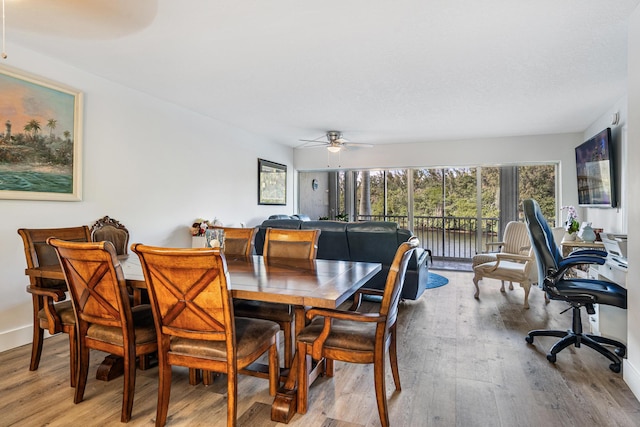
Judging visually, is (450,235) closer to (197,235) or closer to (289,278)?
(197,235)

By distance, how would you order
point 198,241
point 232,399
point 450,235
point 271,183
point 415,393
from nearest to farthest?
point 232,399 → point 415,393 → point 198,241 → point 271,183 → point 450,235

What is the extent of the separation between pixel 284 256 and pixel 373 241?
54.2 inches

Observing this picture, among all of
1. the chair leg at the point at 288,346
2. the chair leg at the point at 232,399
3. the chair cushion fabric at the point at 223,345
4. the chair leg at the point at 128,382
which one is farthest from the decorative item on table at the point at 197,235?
the chair leg at the point at 232,399

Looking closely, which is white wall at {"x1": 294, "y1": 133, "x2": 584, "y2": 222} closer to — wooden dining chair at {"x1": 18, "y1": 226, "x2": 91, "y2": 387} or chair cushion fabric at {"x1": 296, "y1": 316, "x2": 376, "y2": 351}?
wooden dining chair at {"x1": 18, "y1": 226, "x2": 91, "y2": 387}

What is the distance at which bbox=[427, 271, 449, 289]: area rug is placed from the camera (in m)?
4.99

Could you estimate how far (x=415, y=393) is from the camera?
6.93 feet

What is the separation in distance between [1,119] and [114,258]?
1986mm

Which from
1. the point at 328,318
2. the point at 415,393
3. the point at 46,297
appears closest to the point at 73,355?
the point at 46,297

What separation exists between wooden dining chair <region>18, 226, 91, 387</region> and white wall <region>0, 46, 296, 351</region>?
1.76 feet

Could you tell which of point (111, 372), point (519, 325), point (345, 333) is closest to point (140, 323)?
point (111, 372)

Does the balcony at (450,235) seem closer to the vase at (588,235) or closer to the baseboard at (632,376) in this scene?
the vase at (588,235)

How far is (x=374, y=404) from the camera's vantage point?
1995mm

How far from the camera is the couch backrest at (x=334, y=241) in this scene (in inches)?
156

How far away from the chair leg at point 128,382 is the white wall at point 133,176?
1.75 meters
